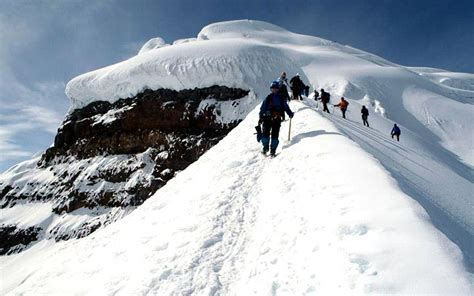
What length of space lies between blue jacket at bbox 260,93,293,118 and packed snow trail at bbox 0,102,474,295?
1901mm

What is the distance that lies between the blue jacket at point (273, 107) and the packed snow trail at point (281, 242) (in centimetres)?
190

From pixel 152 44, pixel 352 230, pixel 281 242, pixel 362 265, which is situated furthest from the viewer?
pixel 152 44

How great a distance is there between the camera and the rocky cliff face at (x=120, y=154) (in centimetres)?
4656

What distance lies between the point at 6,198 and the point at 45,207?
628 inches

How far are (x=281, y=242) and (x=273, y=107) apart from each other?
18.5 feet

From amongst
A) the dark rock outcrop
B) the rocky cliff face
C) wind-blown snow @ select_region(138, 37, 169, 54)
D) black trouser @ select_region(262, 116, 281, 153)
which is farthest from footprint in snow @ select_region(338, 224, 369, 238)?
wind-blown snow @ select_region(138, 37, 169, 54)

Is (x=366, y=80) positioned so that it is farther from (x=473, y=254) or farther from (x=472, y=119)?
(x=473, y=254)

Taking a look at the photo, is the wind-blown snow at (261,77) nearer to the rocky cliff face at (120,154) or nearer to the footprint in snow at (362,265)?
the rocky cliff face at (120,154)

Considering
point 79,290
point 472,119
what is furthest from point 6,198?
point 472,119

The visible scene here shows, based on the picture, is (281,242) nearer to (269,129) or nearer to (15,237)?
(269,129)

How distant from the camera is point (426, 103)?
48281 millimetres

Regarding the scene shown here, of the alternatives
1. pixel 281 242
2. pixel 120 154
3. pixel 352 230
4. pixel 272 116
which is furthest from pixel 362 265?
pixel 120 154

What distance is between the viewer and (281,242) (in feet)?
14.9

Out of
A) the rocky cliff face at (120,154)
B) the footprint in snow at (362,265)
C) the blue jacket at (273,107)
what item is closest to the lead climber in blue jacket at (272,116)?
the blue jacket at (273,107)
